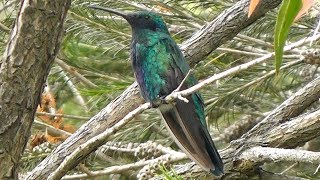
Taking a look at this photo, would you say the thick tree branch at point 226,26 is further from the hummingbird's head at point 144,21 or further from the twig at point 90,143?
the twig at point 90,143

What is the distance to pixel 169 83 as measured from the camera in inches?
75.0

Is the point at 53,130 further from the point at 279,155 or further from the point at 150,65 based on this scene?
the point at 279,155

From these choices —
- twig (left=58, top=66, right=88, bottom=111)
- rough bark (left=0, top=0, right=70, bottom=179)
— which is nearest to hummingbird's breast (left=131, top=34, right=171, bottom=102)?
rough bark (left=0, top=0, right=70, bottom=179)

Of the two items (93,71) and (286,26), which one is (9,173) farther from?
(93,71)

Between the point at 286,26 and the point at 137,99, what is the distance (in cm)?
124

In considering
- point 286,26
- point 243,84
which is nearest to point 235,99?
point 243,84

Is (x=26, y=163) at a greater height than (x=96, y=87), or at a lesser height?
lesser

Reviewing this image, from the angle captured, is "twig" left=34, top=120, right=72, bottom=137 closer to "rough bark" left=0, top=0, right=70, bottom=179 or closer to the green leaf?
"rough bark" left=0, top=0, right=70, bottom=179

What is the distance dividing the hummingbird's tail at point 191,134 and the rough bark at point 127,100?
0.12m

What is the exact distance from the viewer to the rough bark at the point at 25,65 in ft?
4.11

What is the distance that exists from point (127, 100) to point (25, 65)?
624 mm

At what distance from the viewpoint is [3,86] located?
1303mm

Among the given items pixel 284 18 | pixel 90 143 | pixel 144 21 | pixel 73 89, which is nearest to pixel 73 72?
pixel 73 89

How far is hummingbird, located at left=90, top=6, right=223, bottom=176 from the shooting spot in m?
1.73
